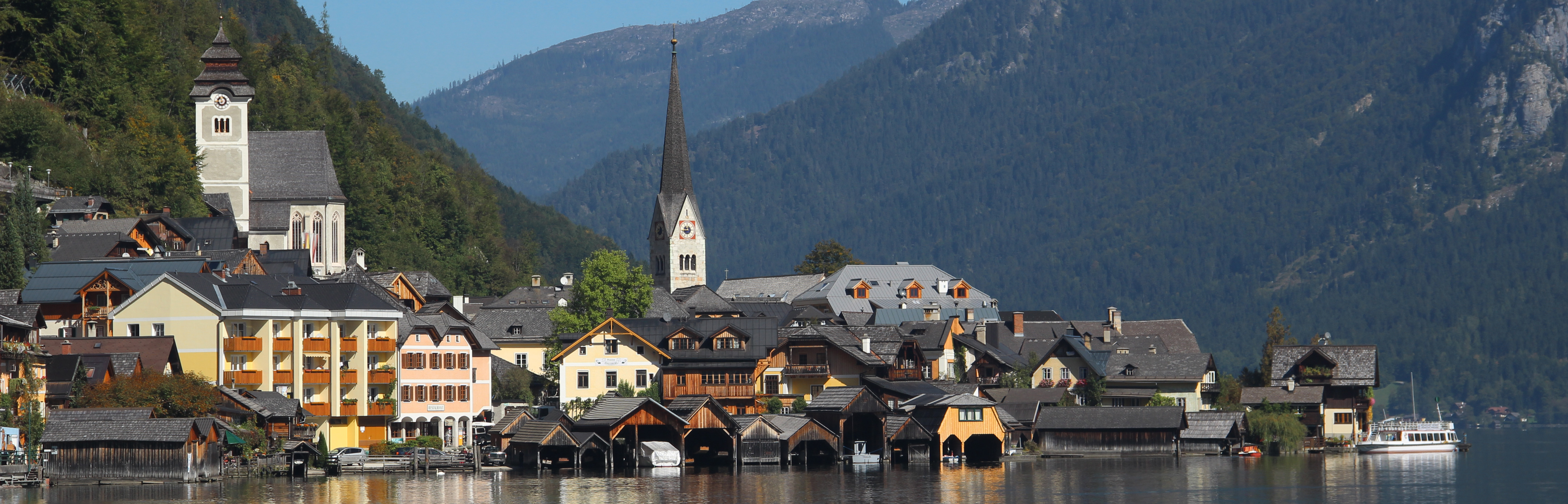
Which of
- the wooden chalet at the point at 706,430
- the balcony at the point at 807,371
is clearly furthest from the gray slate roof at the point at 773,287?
the wooden chalet at the point at 706,430

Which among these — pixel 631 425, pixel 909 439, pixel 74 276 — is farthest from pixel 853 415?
pixel 74 276

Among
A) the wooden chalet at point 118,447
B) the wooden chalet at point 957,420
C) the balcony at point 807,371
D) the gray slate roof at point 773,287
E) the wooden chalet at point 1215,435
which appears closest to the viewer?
the wooden chalet at point 118,447

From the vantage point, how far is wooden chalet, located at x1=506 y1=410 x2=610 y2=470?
9150 cm

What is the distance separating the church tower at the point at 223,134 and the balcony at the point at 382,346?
2936 centimetres

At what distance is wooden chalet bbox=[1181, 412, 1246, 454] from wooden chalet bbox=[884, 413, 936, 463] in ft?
65.9

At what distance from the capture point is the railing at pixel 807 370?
10250 centimetres

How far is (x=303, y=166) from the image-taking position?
12238cm

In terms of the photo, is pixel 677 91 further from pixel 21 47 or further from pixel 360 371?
pixel 360 371

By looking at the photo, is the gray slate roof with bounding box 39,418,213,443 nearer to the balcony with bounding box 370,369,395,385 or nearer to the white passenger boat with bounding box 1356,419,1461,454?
the balcony with bounding box 370,369,395,385

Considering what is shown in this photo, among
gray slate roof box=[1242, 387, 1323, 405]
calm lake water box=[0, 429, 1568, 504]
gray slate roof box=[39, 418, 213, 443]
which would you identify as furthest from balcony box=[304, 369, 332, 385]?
gray slate roof box=[1242, 387, 1323, 405]

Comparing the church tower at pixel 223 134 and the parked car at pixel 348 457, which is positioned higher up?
the church tower at pixel 223 134

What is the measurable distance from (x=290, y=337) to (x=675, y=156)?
86.3m

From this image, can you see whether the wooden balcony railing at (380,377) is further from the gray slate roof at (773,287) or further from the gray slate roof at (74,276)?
the gray slate roof at (773,287)

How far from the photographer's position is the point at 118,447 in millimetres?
72750
